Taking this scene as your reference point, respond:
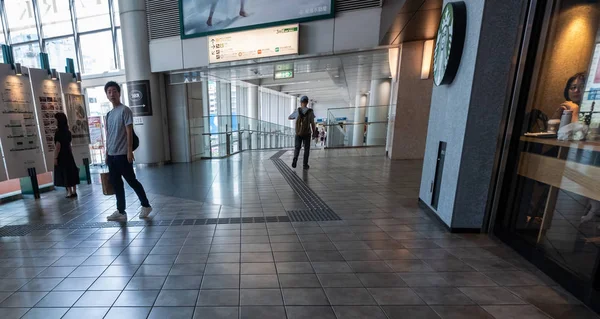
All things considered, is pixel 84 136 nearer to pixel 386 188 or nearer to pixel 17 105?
pixel 17 105

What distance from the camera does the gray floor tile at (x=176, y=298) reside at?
1716 millimetres

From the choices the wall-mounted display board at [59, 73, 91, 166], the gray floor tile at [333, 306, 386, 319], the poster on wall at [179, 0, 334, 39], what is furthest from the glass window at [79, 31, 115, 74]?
the gray floor tile at [333, 306, 386, 319]

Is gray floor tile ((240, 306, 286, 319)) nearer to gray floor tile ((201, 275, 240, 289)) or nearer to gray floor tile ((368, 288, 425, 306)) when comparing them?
gray floor tile ((201, 275, 240, 289))

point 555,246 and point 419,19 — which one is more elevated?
point 419,19

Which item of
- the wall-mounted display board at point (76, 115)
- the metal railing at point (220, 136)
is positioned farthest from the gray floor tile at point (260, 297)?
the metal railing at point (220, 136)

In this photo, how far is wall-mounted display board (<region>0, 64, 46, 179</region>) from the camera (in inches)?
164

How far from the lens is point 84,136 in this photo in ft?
18.7

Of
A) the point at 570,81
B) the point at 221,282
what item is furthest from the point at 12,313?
the point at 570,81

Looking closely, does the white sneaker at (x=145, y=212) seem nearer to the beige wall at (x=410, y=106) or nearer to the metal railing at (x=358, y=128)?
the beige wall at (x=410, y=106)

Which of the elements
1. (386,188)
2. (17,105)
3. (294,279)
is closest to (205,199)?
(294,279)

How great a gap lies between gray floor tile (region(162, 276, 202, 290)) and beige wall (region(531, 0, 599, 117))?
321 cm

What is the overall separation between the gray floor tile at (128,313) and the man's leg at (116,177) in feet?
6.48

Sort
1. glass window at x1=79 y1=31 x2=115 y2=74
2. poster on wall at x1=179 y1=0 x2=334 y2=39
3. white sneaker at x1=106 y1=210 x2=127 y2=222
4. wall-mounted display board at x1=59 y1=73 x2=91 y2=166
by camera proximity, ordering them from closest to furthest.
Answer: white sneaker at x1=106 y1=210 x2=127 y2=222 → wall-mounted display board at x1=59 y1=73 x2=91 y2=166 → poster on wall at x1=179 y1=0 x2=334 y2=39 → glass window at x1=79 y1=31 x2=115 y2=74

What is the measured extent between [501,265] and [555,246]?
16.5 inches
